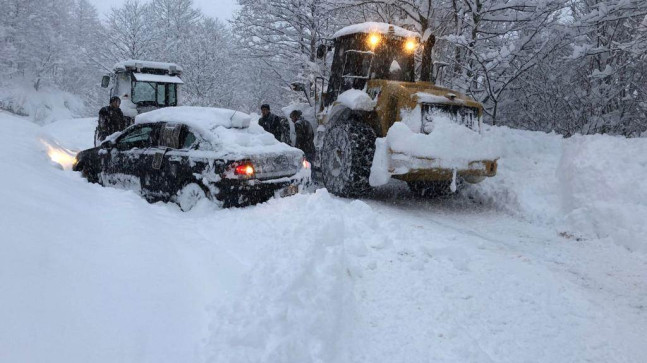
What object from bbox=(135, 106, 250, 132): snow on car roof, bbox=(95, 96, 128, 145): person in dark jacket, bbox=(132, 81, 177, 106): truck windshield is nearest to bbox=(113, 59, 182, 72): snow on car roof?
bbox=(132, 81, 177, 106): truck windshield

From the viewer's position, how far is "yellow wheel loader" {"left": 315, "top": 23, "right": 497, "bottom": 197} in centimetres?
664

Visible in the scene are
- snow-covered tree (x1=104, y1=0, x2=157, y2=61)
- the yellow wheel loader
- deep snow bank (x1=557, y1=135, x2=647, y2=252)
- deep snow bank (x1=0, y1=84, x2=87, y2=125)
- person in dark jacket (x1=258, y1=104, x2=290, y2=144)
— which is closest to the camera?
deep snow bank (x1=557, y1=135, x2=647, y2=252)

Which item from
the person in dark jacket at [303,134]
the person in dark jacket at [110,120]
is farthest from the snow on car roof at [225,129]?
the person in dark jacket at [110,120]

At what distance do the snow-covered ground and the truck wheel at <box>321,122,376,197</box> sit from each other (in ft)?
3.42

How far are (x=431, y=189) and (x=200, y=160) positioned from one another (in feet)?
13.6

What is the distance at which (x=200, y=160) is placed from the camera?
20.2 ft

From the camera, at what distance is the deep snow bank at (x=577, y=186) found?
18.7 feet

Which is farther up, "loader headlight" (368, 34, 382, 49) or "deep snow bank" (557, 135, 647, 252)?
"loader headlight" (368, 34, 382, 49)

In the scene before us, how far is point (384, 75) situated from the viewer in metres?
8.01

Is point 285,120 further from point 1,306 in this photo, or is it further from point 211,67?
point 211,67

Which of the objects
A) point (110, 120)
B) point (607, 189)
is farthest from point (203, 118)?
point (607, 189)

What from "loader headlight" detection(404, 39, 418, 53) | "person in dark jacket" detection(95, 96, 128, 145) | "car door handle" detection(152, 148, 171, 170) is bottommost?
"car door handle" detection(152, 148, 171, 170)

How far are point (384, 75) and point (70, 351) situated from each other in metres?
6.92

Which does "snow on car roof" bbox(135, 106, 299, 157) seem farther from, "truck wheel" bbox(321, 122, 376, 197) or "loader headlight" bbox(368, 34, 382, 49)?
"loader headlight" bbox(368, 34, 382, 49)
